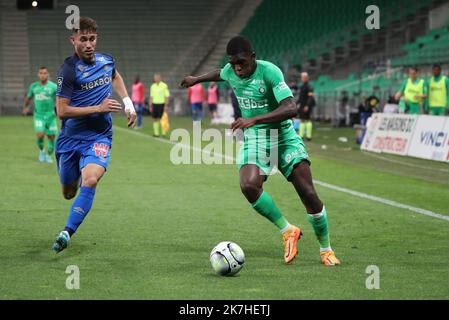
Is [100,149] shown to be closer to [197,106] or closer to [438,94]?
[438,94]

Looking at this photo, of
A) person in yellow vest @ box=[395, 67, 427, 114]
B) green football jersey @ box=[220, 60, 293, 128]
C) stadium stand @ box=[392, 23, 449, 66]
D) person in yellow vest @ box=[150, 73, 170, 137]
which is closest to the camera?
green football jersey @ box=[220, 60, 293, 128]

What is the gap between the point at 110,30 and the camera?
182 feet

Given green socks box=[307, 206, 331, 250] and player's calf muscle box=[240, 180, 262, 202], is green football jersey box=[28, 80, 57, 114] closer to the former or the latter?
player's calf muscle box=[240, 180, 262, 202]

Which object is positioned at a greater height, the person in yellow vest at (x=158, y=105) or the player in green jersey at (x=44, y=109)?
the player in green jersey at (x=44, y=109)

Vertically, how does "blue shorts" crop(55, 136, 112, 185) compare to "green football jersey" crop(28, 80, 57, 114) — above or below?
above

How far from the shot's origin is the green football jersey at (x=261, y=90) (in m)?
9.02

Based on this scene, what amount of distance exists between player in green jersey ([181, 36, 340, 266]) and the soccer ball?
73 cm

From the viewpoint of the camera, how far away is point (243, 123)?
858cm

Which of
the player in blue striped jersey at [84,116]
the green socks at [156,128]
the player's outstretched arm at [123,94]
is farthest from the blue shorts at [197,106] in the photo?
the player in blue striped jersey at [84,116]

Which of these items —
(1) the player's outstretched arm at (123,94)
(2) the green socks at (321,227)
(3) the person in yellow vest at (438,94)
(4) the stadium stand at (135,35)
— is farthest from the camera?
(4) the stadium stand at (135,35)

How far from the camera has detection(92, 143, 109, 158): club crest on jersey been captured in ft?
32.1

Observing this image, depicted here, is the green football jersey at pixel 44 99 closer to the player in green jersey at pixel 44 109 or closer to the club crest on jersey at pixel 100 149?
the player in green jersey at pixel 44 109

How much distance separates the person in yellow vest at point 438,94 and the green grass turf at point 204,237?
21.0 feet

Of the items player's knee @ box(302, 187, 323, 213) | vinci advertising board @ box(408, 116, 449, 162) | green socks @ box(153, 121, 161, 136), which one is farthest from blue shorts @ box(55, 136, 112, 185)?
green socks @ box(153, 121, 161, 136)
